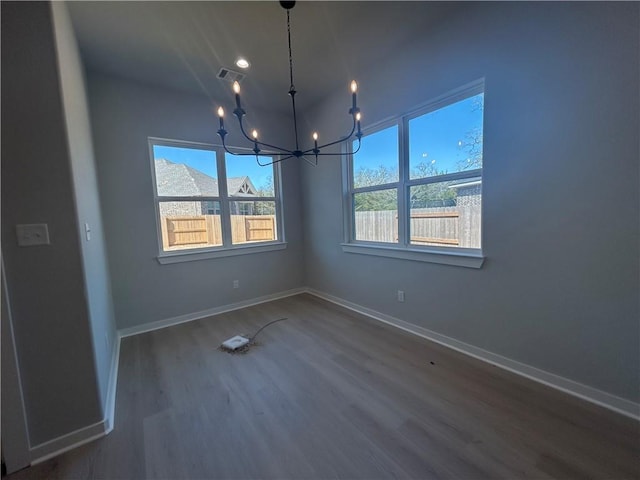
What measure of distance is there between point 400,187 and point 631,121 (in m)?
1.63

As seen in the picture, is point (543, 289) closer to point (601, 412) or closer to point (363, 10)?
point (601, 412)

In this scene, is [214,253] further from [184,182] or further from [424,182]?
[424,182]

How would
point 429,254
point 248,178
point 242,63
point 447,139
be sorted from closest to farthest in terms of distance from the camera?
point 447,139 → point 429,254 → point 242,63 → point 248,178

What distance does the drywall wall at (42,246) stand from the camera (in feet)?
4.23

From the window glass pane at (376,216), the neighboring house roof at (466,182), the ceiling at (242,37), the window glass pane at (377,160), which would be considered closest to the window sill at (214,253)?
the window glass pane at (376,216)

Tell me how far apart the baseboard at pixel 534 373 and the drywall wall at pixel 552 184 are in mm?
43

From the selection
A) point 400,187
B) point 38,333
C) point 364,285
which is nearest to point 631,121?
point 400,187

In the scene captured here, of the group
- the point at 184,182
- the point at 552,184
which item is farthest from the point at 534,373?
the point at 184,182

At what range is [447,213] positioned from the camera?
2.47 metres

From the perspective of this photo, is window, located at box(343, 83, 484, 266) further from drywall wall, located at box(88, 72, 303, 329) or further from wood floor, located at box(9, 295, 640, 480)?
drywall wall, located at box(88, 72, 303, 329)

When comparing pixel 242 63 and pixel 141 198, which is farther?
pixel 141 198

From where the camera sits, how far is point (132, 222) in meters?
2.98

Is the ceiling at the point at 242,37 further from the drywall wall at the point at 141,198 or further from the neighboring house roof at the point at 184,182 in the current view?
the neighboring house roof at the point at 184,182

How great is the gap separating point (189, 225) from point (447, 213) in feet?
9.77
